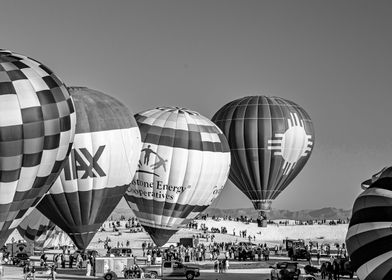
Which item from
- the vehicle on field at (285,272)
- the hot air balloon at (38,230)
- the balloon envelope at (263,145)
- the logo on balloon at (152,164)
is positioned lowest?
the vehicle on field at (285,272)

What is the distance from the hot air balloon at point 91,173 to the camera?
32.4 metres

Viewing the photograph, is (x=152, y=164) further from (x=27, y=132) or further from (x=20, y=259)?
(x=27, y=132)

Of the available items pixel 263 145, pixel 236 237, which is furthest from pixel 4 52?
pixel 236 237

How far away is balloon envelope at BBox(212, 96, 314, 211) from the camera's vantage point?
48.8 meters

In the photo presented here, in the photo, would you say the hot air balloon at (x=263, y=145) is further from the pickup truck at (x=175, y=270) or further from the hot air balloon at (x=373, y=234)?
the hot air balloon at (x=373, y=234)

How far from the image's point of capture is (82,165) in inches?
1280

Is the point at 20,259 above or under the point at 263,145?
under

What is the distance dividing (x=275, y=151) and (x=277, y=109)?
2.31 metres

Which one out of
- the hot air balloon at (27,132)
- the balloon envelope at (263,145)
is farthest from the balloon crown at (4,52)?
the balloon envelope at (263,145)

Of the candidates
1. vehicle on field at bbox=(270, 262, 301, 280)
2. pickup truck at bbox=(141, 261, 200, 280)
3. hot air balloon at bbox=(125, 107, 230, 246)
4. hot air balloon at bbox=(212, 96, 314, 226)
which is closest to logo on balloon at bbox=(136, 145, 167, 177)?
hot air balloon at bbox=(125, 107, 230, 246)

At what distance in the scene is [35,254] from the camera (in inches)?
1975

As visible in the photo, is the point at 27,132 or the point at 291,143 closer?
the point at 27,132

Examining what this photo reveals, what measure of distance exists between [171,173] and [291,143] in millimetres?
13588

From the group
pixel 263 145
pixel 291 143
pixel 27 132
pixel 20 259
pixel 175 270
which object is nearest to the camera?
pixel 27 132
